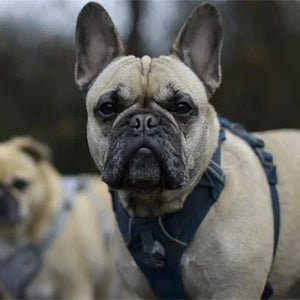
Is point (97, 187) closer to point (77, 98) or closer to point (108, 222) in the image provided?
point (108, 222)

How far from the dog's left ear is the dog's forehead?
3.0 inches

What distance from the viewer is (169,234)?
329 centimetres

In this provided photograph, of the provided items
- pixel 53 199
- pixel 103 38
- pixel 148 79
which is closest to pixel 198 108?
pixel 148 79

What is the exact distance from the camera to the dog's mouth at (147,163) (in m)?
3.03

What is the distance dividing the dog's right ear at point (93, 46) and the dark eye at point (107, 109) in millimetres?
287

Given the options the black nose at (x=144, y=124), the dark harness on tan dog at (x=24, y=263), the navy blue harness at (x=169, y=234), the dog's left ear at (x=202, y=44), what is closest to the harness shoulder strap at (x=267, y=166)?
the navy blue harness at (x=169, y=234)

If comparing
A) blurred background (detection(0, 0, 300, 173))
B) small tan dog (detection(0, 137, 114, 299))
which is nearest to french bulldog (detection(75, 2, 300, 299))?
small tan dog (detection(0, 137, 114, 299))

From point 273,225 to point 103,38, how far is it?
0.93 metres

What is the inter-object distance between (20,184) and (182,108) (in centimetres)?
303

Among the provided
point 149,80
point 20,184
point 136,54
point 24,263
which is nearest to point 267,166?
point 149,80

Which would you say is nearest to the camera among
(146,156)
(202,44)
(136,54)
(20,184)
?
(146,156)

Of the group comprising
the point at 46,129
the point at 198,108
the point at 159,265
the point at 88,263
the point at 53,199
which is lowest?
the point at 46,129

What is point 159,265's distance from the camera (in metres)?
3.30

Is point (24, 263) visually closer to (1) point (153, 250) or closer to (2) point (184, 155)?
(1) point (153, 250)
